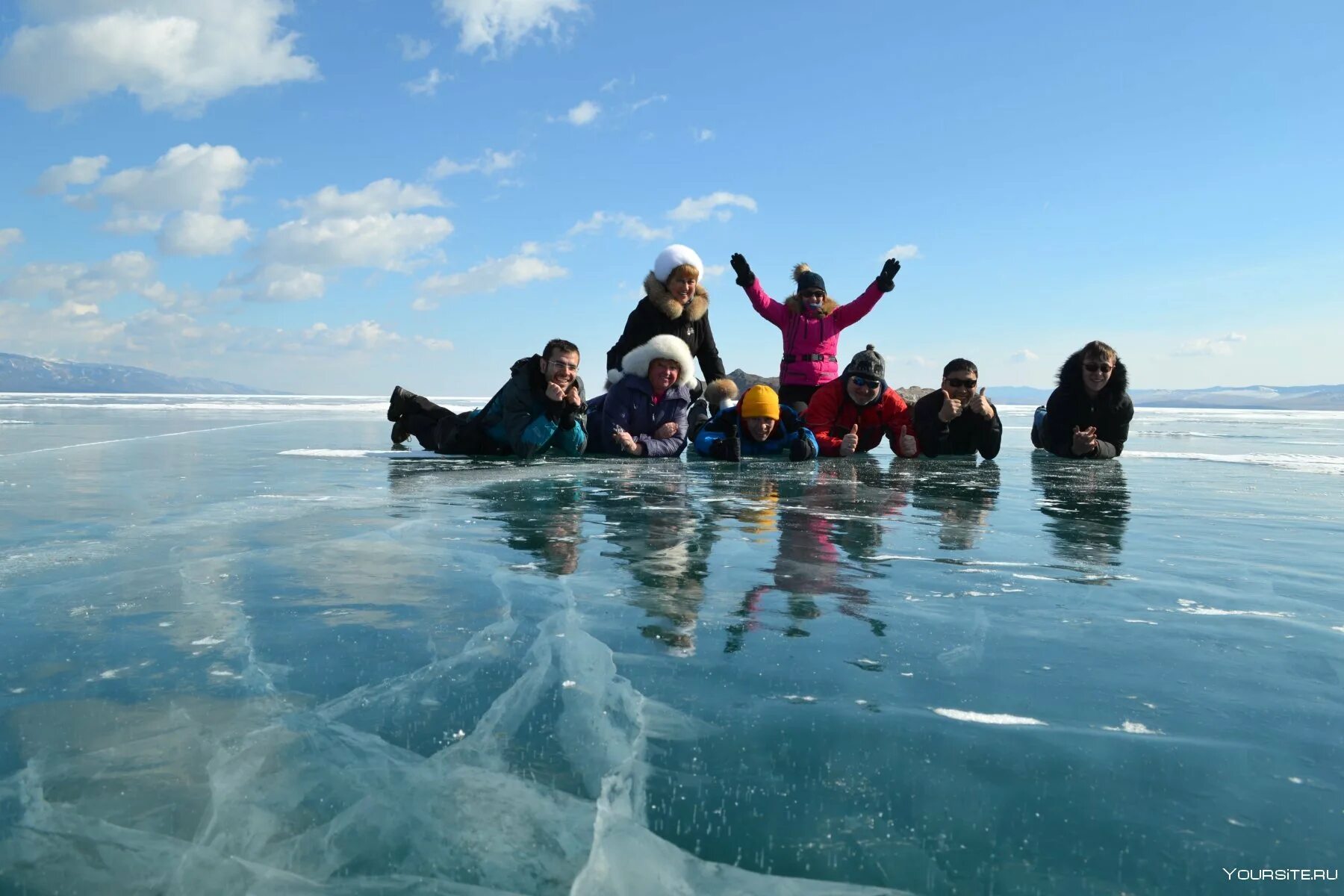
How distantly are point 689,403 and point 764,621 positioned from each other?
236 inches

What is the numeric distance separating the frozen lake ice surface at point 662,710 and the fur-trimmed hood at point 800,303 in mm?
5233

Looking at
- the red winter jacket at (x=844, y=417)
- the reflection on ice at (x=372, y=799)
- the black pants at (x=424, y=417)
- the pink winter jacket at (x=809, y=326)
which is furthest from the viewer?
the black pants at (x=424, y=417)

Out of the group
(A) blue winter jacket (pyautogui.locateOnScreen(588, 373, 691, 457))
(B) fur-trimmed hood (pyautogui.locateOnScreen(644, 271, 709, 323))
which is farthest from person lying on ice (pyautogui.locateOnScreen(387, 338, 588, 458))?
(B) fur-trimmed hood (pyautogui.locateOnScreen(644, 271, 709, 323))

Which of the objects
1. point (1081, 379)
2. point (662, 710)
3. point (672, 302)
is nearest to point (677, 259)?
→ point (672, 302)

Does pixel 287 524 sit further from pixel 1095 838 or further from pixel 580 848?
pixel 1095 838

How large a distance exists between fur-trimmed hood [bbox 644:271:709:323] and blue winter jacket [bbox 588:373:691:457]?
2.54ft

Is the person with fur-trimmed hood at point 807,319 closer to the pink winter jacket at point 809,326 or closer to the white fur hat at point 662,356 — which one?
the pink winter jacket at point 809,326

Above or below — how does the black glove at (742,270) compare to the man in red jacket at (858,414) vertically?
above

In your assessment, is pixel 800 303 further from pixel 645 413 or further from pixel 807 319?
pixel 645 413

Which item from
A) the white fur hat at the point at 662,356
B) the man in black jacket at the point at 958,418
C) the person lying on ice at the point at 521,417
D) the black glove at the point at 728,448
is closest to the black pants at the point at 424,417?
the person lying on ice at the point at 521,417

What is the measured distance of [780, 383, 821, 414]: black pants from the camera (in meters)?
9.29

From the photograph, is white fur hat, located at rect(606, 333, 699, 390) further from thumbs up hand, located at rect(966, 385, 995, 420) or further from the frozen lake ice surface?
the frozen lake ice surface

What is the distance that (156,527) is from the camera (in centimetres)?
421

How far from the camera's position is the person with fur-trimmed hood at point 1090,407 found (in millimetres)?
8234
